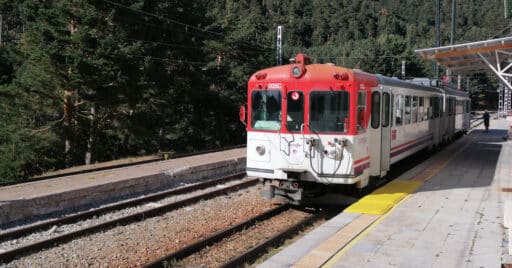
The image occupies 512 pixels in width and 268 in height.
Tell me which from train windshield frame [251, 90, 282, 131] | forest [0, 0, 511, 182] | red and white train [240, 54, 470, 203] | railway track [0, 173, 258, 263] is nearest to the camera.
Result: railway track [0, 173, 258, 263]

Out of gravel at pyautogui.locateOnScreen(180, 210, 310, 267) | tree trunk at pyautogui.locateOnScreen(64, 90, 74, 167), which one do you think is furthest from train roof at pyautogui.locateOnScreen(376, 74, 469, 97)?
tree trunk at pyautogui.locateOnScreen(64, 90, 74, 167)

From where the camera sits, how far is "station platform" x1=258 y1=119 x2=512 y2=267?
19.5ft

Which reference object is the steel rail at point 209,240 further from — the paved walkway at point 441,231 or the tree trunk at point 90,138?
the tree trunk at point 90,138

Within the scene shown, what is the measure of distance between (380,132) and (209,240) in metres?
5.12

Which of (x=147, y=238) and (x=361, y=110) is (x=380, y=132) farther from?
(x=147, y=238)

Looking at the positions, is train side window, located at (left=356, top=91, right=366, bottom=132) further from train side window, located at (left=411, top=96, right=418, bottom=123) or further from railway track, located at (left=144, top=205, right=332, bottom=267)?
train side window, located at (left=411, top=96, right=418, bottom=123)

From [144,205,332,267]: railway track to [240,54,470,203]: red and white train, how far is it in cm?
50

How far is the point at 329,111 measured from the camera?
956 cm

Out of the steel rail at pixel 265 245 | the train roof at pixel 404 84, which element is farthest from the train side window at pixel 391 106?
the steel rail at pixel 265 245

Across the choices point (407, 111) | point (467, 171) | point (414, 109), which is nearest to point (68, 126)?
point (414, 109)

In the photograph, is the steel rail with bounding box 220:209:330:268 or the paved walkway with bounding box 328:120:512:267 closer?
the paved walkway with bounding box 328:120:512:267

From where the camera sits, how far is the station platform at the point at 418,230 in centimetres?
594

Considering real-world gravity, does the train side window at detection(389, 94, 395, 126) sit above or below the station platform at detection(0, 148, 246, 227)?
above

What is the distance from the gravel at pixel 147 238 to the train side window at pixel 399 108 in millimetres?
4057
